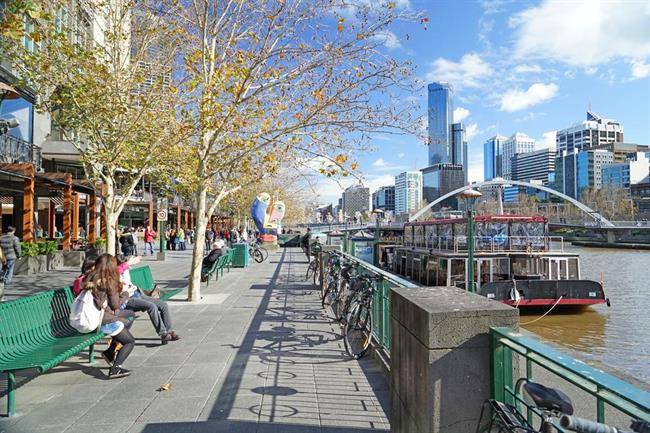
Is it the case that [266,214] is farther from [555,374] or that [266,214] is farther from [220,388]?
[555,374]

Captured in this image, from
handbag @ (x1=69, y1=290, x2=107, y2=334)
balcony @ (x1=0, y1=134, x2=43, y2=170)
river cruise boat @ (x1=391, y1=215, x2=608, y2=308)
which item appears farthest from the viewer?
balcony @ (x1=0, y1=134, x2=43, y2=170)

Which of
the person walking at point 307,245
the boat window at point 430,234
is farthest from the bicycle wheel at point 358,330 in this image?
the boat window at point 430,234

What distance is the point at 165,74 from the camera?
1209cm

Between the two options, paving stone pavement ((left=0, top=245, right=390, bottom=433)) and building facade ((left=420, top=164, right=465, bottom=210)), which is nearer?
paving stone pavement ((left=0, top=245, right=390, bottom=433))

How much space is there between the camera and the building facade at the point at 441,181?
78594mm

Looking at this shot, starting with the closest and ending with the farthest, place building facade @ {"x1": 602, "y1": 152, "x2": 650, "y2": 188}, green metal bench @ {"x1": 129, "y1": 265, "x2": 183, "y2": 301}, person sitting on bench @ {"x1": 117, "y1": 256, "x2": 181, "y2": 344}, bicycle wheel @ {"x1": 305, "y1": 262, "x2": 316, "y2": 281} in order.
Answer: person sitting on bench @ {"x1": 117, "y1": 256, "x2": 181, "y2": 344} < green metal bench @ {"x1": 129, "y1": 265, "x2": 183, "y2": 301} < bicycle wheel @ {"x1": 305, "y1": 262, "x2": 316, "y2": 281} < building facade @ {"x1": 602, "y1": 152, "x2": 650, "y2": 188}

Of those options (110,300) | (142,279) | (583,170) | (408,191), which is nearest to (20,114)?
(142,279)

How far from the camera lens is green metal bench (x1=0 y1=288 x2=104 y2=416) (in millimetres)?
4371

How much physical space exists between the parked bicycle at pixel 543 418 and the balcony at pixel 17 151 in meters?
21.1

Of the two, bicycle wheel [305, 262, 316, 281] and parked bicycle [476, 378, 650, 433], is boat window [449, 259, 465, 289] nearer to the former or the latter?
bicycle wheel [305, 262, 316, 281]

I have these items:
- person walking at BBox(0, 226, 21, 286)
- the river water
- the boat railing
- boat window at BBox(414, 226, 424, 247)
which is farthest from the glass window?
the river water

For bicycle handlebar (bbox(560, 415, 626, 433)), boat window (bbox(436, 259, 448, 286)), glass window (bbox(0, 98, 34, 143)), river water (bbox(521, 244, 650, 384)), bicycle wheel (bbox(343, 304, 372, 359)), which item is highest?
glass window (bbox(0, 98, 34, 143))

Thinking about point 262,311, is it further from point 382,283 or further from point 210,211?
point 382,283

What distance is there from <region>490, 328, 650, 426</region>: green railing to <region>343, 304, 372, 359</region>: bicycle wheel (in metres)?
3.42
